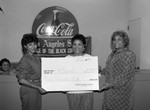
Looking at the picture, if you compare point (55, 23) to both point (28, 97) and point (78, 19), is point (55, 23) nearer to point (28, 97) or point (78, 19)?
point (78, 19)

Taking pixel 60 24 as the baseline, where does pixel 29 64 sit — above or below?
below

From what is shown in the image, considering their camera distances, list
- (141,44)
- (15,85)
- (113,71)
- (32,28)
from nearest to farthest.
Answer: (113,71)
(15,85)
(141,44)
(32,28)

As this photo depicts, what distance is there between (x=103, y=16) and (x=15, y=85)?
128 inches

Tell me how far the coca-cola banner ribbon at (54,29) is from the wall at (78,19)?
0.13 metres

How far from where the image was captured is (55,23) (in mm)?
4855

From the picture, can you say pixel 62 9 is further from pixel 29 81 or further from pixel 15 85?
pixel 29 81

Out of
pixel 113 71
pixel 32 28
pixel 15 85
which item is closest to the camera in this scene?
pixel 113 71

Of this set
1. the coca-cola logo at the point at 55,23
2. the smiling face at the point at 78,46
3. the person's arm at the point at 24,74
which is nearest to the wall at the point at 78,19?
the coca-cola logo at the point at 55,23

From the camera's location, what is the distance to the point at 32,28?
479 cm

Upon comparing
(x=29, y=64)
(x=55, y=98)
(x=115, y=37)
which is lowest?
(x=55, y=98)

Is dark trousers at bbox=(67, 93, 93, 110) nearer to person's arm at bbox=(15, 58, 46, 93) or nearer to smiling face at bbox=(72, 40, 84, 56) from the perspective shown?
person's arm at bbox=(15, 58, 46, 93)

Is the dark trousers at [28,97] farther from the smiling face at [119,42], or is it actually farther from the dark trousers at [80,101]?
the smiling face at [119,42]

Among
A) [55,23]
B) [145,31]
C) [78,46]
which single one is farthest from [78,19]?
[78,46]

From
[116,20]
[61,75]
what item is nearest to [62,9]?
[116,20]
